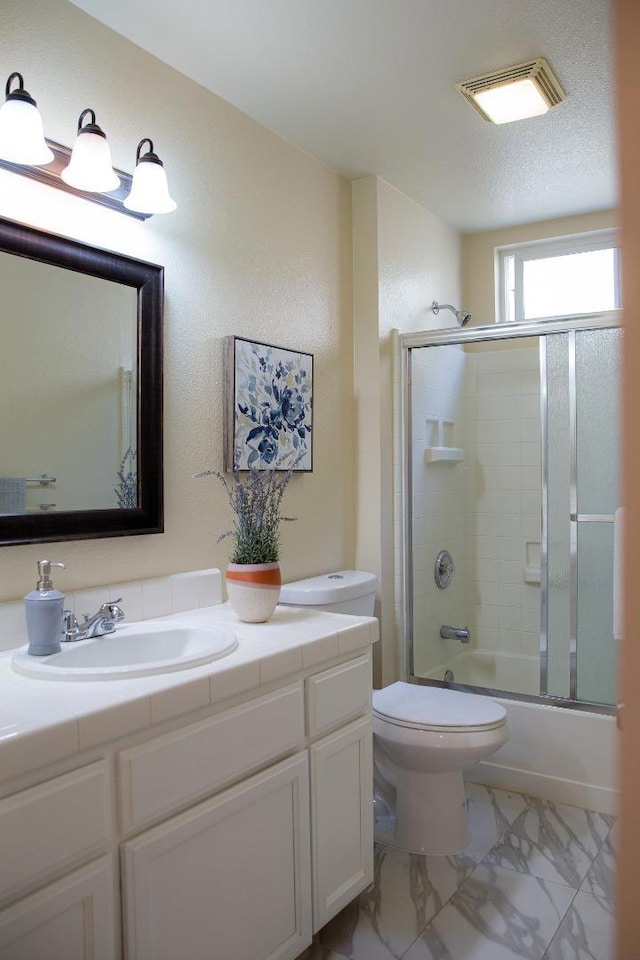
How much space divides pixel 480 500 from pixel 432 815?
1.63 metres

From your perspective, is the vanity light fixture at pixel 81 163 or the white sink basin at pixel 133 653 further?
the vanity light fixture at pixel 81 163

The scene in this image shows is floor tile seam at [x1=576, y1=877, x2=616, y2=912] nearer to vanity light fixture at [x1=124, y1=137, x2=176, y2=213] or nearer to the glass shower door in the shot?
the glass shower door

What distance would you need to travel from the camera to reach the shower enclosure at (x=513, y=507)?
9.10ft

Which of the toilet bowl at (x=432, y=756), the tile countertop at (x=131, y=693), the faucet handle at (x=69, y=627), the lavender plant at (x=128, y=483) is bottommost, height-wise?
the toilet bowl at (x=432, y=756)

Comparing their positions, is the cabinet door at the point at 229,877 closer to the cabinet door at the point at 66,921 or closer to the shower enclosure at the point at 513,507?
the cabinet door at the point at 66,921

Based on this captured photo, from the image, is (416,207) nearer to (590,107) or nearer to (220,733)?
(590,107)

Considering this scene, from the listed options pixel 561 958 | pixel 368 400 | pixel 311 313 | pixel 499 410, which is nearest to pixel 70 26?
pixel 311 313

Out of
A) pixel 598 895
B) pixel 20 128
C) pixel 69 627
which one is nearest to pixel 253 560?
pixel 69 627

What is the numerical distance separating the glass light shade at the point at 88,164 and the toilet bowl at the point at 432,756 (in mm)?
1793

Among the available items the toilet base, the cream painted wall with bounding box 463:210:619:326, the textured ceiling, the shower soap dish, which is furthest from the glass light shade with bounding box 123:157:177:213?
the cream painted wall with bounding box 463:210:619:326

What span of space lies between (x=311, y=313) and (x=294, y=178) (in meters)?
0.51

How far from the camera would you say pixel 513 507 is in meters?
3.49

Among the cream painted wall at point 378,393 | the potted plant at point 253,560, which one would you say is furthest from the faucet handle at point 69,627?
the cream painted wall at point 378,393

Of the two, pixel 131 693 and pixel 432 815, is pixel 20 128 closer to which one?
pixel 131 693
